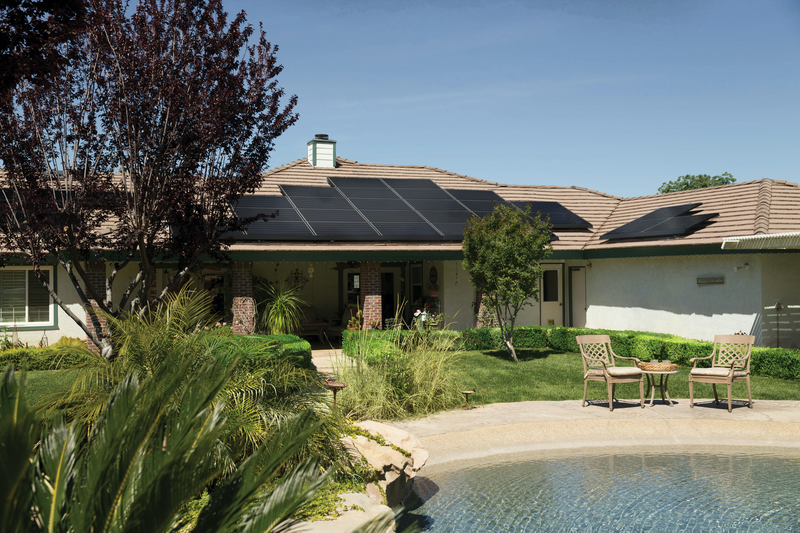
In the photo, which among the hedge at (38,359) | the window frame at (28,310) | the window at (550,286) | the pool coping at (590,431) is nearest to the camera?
the pool coping at (590,431)

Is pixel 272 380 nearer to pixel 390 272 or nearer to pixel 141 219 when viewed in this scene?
pixel 141 219

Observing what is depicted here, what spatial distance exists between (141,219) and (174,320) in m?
3.38

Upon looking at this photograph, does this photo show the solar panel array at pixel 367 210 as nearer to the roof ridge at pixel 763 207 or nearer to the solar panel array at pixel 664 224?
the solar panel array at pixel 664 224

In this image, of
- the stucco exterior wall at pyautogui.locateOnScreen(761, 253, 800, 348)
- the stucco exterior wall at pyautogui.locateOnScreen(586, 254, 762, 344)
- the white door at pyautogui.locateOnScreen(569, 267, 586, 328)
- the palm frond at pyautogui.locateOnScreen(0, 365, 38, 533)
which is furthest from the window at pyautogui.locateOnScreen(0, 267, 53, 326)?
the stucco exterior wall at pyautogui.locateOnScreen(761, 253, 800, 348)

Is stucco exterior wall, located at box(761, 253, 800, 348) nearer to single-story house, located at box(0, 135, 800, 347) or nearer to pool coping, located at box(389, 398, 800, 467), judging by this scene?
single-story house, located at box(0, 135, 800, 347)

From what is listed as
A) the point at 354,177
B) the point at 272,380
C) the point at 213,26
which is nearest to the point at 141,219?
the point at 213,26

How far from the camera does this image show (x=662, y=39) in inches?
797

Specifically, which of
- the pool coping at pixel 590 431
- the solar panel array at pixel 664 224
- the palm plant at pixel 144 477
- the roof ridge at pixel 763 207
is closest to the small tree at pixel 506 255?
the solar panel array at pixel 664 224

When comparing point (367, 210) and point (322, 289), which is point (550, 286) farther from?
point (322, 289)

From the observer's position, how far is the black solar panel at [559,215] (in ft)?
68.9

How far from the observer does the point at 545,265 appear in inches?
822

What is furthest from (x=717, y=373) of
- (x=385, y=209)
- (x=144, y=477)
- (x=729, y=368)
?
(x=385, y=209)

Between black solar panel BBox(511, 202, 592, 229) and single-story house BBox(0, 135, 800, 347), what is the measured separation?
6 cm

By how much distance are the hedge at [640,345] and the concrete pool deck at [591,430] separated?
95.3 inches
